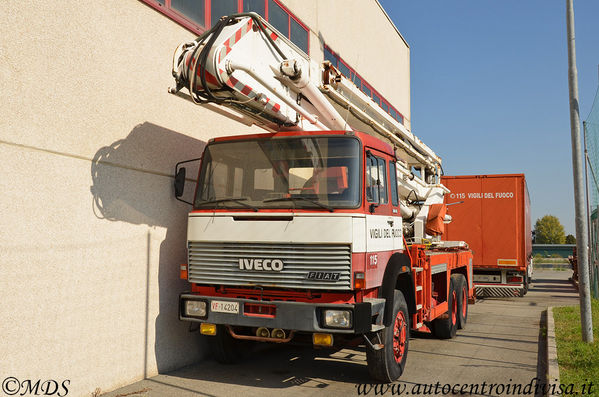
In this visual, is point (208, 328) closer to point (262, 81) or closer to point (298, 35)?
point (262, 81)

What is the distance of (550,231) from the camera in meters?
87.9

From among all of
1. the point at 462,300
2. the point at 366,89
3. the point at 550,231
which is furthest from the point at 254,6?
the point at 550,231

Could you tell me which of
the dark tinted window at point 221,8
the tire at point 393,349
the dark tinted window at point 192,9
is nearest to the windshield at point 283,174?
the tire at point 393,349

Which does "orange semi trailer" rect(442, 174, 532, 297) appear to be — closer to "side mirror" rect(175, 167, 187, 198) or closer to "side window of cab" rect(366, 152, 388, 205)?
"side window of cab" rect(366, 152, 388, 205)

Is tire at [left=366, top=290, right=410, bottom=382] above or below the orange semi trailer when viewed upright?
below

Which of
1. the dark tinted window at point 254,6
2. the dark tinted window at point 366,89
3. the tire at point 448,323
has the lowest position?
the tire at point 448,323

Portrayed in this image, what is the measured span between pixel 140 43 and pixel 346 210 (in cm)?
342

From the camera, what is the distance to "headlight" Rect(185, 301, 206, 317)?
5969mm

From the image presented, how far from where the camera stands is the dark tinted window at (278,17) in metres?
10.3

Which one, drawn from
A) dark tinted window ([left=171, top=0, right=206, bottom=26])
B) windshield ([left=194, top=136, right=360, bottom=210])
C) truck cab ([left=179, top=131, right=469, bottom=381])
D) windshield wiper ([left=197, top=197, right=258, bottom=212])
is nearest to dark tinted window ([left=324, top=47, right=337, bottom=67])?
dark tinted window ([left=171, top=0, right=206, bottom=26])

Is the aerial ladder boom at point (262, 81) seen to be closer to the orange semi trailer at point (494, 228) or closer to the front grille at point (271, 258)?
the front grille at point (271, 258)

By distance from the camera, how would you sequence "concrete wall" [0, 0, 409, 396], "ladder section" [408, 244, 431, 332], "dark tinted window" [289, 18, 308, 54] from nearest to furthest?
"concrete wall" [0, 0, 409, 396]
"ladder section" [408, 244, 431, 332]
"dark tinted window" [289, 18, 308, 54]

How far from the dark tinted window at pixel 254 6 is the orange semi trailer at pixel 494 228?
7587mm

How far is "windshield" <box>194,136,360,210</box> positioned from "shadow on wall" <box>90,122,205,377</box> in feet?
2.62
